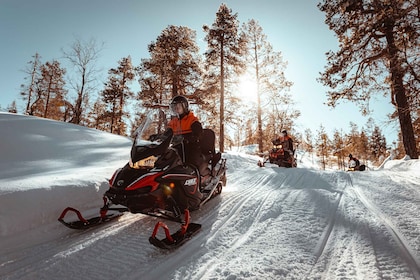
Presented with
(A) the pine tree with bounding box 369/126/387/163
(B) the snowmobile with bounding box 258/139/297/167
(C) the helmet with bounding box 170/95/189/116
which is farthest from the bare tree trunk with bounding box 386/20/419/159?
(A) the pine tree with bounding box 369/126/387/163

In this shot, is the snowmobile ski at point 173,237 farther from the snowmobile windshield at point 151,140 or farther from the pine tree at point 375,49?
the pine tree at point 375,49

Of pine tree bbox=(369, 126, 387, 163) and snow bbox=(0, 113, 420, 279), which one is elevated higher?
pine tree bbox=(369, 126, 387, 163)

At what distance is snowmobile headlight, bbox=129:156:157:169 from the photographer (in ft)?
9.52

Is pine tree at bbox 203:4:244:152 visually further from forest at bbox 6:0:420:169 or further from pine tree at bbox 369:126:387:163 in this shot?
pine tree at bbox 369:126:387:163

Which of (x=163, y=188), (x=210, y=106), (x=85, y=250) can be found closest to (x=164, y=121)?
(x=163, y=188)

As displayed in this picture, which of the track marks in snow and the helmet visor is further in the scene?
the helmet visor

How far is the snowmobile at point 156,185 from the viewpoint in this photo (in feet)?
8.46

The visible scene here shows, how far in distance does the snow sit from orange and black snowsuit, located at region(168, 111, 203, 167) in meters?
0.91

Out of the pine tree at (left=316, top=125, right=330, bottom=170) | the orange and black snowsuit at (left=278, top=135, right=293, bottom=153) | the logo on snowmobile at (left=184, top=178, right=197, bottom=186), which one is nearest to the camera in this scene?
the logo on snowmobile at (left=184, top=178, right=197, bottom=186)

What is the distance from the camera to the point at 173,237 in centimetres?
244

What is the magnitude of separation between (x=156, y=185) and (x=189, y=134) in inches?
54.4

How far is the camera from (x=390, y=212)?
3246 mm

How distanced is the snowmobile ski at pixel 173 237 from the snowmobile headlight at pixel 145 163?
32.8 inches

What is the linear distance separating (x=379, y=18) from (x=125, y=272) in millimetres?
10641
